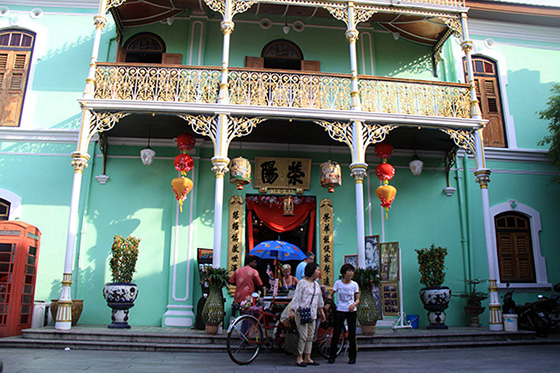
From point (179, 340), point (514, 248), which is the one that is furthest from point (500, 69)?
point (179, 340)

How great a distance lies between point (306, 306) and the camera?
5758mm

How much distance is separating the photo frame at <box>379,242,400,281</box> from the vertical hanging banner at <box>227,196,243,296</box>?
3.10 m

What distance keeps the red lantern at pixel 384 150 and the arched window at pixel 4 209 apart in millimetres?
8527

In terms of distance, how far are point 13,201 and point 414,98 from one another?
9.26m

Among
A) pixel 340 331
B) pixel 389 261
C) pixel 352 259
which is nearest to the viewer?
pixel 340 331

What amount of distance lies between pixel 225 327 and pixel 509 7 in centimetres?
1091

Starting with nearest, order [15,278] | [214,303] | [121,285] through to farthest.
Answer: [214,303]
[15,278]
[121,285]

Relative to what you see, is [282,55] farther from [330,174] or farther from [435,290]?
[435,290]

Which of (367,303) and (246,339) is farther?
(367,303)

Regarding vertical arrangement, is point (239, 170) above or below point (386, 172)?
below

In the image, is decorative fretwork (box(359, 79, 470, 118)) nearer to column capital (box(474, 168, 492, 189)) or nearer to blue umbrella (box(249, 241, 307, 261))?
column capital (box(474, 168, 492, 189))

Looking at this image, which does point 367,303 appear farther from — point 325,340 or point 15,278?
point 15,278

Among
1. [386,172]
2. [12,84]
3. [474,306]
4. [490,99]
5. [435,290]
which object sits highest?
[490,99]

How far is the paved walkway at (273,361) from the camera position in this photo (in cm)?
548
